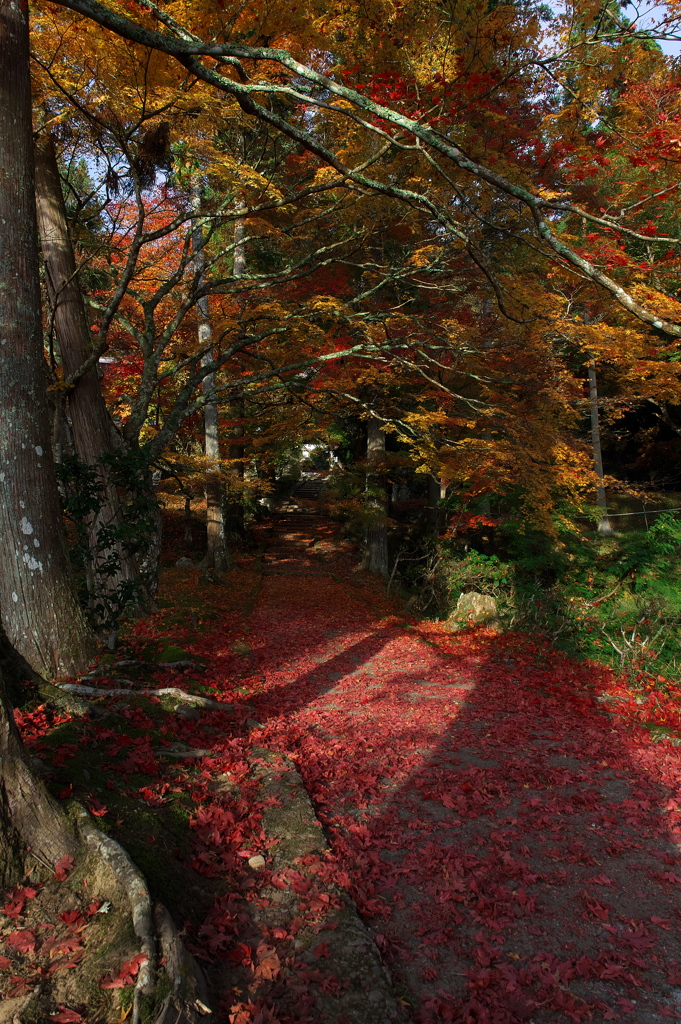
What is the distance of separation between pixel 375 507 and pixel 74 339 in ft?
32.6

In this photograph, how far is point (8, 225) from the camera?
16.3ft

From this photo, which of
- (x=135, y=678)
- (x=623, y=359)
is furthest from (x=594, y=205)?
(x=135, y=678)

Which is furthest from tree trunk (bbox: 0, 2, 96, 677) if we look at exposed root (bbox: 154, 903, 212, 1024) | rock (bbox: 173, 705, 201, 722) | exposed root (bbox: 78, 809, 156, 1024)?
→ exposed root (bbox: 154, 903, 212, 1024)

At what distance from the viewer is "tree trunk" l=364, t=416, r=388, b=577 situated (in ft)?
54.4

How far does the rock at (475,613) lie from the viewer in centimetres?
1193

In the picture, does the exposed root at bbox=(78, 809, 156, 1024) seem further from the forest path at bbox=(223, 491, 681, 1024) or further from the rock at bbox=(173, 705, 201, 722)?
the rock at bbox=(173, 705, 201, 722)

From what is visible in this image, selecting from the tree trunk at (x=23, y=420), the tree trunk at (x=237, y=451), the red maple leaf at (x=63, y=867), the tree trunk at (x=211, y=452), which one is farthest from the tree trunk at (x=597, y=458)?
the red maple leaf at (x=63, y=867)

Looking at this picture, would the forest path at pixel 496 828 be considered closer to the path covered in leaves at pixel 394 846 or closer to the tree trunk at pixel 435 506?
the path covered in leaves at pixel 394 846

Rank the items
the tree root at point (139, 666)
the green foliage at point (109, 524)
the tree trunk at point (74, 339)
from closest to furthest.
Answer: the tree root at point (139, 666) < the green foliage at point (109, 524) < the tree trunk at point (74, 339)

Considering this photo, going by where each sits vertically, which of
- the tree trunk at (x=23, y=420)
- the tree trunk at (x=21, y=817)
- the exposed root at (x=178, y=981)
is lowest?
the exposed root at (x=178, y=981)

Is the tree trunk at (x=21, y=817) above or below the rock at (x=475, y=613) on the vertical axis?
above

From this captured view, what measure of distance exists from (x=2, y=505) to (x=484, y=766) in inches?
210

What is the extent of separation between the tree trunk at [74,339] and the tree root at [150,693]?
3.01 meters

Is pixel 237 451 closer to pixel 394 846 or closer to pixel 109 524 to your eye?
pixel 109 524
